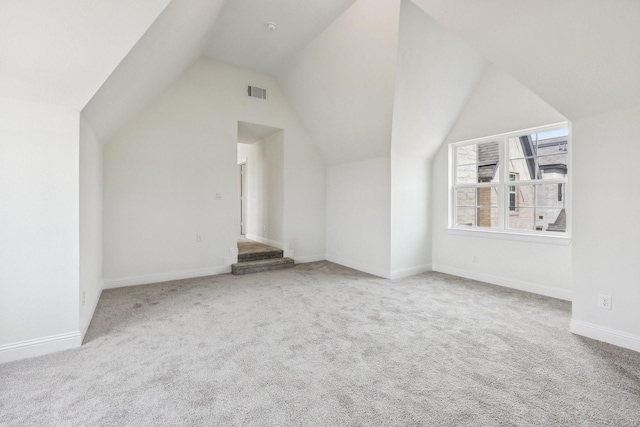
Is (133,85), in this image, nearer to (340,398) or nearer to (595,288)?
(340,398)

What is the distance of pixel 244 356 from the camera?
226cm

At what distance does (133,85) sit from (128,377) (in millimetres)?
2593

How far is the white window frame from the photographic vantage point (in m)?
3.54

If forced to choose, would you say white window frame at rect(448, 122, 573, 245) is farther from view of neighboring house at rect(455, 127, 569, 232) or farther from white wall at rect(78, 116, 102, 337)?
white wall at rect(78, 116, 102, 337)

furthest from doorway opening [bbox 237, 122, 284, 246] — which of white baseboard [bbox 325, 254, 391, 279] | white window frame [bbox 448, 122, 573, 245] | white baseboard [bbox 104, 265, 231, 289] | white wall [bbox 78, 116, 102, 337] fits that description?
white window frame [bbox 448, 122, 573, 245]

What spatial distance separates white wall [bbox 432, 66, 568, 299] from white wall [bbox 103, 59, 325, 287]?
306cm

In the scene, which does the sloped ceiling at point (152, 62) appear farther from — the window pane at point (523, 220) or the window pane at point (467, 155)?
the window pane at point (523, 220)

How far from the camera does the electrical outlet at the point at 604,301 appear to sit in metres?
2.43

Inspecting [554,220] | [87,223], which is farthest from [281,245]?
[554,220]

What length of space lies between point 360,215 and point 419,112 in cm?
188

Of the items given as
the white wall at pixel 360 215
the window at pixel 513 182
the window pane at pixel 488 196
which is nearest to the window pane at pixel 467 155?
the window at pixel 513 182

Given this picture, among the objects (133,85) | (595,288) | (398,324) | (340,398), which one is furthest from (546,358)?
(133,85)

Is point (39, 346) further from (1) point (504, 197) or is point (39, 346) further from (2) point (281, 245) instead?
(1) point (504, 197)

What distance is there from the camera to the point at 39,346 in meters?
2.27
